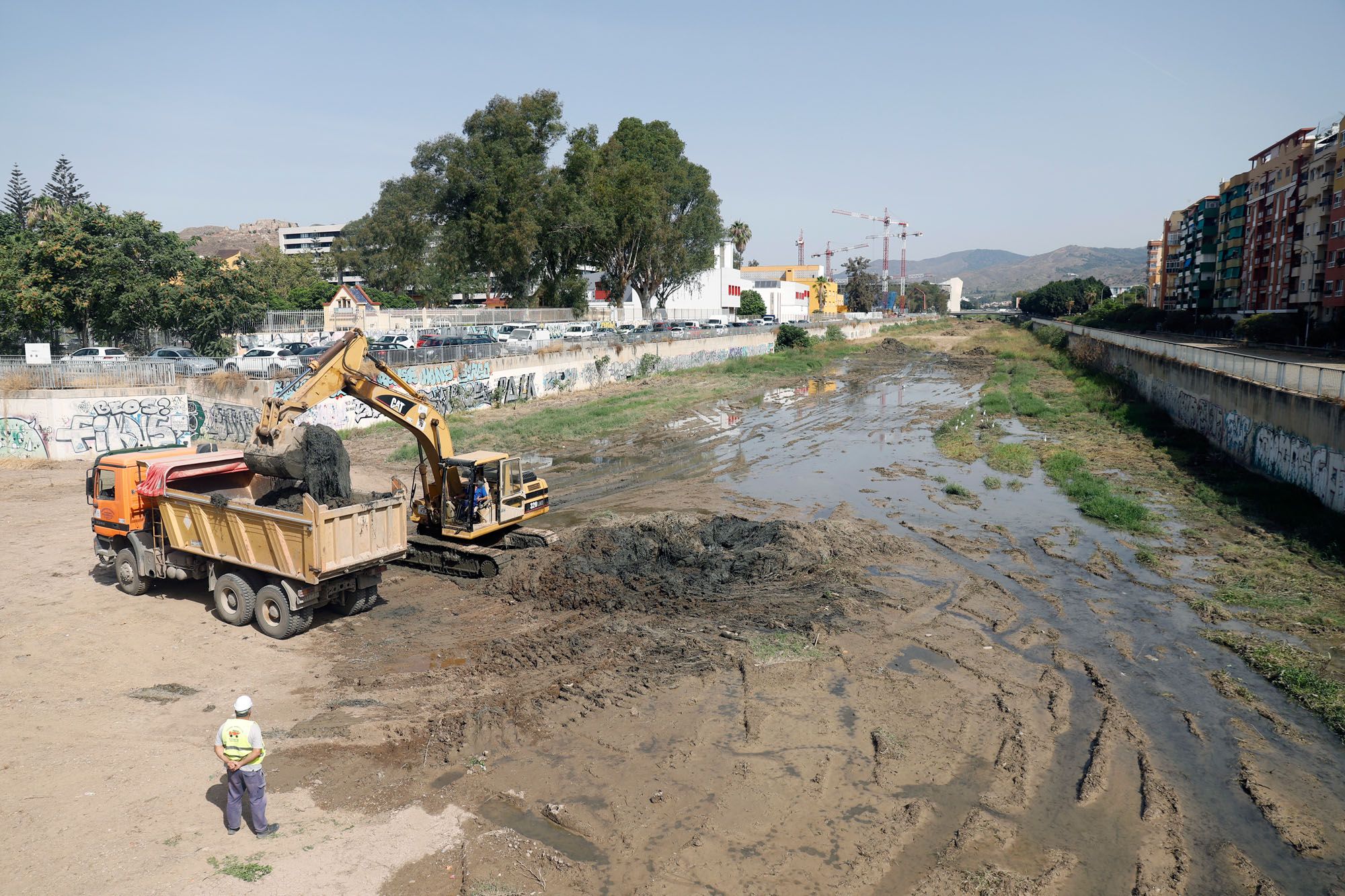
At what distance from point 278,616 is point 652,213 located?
55.1 metres

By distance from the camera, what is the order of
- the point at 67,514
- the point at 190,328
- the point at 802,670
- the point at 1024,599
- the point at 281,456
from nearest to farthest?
1. the point at 802,670
2. the point at 281,456
3. the point at 1024,599
4. the point at 67,514
5. the point at 190,328

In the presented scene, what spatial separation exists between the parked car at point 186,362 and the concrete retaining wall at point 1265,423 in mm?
33515

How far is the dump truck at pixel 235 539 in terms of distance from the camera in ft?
42.3

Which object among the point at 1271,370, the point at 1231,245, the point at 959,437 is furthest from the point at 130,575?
the point at 1231,245

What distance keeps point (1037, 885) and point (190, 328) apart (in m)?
38.9

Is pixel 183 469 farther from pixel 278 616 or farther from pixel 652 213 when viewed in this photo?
pixel 652 213

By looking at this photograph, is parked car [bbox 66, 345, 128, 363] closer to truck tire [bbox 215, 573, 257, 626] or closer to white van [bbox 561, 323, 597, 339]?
truck tire [bbox 215, 573, 257, 626]

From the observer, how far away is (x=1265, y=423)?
2423 cm

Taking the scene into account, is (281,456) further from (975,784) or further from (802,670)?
(975,784)

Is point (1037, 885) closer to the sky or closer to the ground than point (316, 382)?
closer to the ground

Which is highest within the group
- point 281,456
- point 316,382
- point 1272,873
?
point 316,382

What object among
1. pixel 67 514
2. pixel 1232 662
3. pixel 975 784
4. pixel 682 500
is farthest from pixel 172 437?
pixel 1232 662

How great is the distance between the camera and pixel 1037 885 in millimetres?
7621

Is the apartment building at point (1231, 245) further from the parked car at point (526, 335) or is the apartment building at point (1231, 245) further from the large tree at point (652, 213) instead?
the parked car at point (526, 335)
